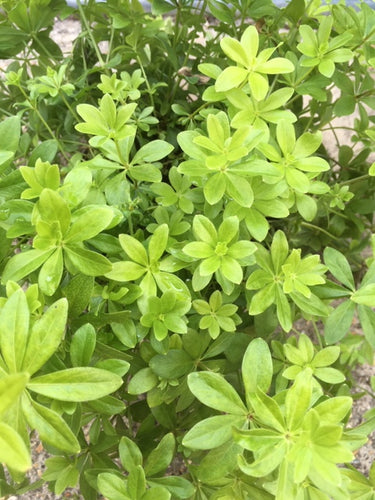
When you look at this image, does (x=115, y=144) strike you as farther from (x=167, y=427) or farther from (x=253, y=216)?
(x=167, y=427)

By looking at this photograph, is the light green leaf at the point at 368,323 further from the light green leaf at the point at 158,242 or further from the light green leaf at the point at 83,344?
the light green leaf at the point at 83,344

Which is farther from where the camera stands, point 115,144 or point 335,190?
point 335,190

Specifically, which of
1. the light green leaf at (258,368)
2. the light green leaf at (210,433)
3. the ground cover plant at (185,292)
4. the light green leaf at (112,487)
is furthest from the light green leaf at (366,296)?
the light green leaf at (112,487)

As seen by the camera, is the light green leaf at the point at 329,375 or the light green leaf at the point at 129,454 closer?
the light green leaf at the point at 129,454

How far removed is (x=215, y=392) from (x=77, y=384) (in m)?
0.26

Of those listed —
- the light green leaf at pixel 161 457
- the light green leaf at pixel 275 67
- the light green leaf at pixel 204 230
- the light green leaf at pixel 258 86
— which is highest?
the light green leaf at pixel 275 67

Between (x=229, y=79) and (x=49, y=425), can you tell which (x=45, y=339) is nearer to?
(x=49, y=425)

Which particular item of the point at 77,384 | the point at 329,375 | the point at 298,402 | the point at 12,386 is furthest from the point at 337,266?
the point at 12,386

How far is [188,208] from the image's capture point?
Result: 101 centimetres

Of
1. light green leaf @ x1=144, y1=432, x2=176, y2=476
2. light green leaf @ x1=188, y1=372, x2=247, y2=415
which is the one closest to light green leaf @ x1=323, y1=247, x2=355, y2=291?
light green leaf @ x1=188, y1=372, x2=247, y2=415

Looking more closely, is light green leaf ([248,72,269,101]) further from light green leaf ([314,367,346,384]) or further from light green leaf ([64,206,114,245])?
light green leaf ([314,367,346,384])

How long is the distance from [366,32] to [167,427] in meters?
1.03

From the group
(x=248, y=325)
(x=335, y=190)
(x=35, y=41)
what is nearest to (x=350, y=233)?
(x=335, y=190)

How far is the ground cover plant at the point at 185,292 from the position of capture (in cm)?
67
